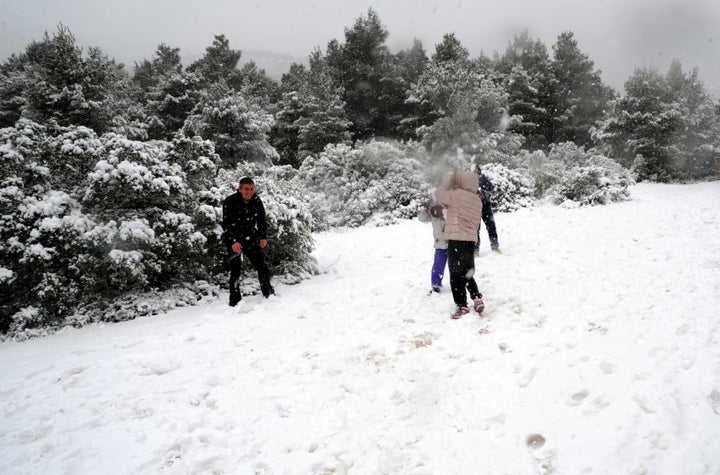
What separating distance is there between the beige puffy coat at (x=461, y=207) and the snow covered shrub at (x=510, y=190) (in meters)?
9.93

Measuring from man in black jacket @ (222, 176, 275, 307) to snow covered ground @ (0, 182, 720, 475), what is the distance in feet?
1.73

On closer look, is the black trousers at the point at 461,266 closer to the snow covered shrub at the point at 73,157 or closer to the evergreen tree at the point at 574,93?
the snow covered shrub at the point at 73,157

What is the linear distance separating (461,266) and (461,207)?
719 millimetres

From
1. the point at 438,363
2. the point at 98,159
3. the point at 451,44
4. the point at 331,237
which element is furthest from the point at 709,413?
the point at 451,44

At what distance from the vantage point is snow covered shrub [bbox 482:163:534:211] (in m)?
14.3

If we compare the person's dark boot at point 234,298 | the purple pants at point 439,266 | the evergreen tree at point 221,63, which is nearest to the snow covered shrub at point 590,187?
the purple pants at point 439,266

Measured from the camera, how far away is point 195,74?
2466cm

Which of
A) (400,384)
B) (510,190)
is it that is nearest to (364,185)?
(510,190)

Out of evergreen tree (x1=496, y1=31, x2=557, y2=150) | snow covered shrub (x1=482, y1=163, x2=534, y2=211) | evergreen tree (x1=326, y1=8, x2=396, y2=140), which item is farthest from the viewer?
evergreen tree (x1=496, y1=31, x2=557, y2=150)

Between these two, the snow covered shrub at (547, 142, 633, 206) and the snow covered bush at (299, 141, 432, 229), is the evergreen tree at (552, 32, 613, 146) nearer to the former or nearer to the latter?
the snow covered shrub at (547, 142, 633, 206)

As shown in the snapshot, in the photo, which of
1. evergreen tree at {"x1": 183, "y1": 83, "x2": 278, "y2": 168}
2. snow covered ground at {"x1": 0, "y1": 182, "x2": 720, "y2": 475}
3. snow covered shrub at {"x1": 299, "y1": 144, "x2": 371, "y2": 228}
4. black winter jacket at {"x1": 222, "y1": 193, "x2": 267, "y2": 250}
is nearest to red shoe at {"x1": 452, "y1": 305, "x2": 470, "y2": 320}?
snow covered ground at {"x1": 0, "y1": 182, "x2": 720, "y2": 475}

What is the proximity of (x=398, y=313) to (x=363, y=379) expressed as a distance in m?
1.74

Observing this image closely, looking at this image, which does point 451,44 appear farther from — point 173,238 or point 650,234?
point 173,238

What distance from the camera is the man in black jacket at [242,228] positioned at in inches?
234
